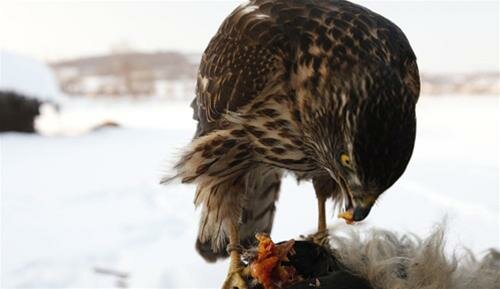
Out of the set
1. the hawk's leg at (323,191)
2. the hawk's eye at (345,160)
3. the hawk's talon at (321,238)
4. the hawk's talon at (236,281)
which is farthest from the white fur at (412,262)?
the hawk's leg at (323,191)

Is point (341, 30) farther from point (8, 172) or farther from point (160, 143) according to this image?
point (160, 143)

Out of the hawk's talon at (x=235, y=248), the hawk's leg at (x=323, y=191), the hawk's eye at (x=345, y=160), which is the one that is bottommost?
the hawk's talon at (x=235, y=248)

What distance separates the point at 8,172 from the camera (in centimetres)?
507

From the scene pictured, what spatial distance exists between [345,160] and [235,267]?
0.56m

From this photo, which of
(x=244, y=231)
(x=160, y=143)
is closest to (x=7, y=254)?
(x=244, y=231)

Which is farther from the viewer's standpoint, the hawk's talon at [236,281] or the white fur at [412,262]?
the hawk's talon at [236,281]

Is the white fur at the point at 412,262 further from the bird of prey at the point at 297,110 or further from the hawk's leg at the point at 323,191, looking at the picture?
the hawk's leg at the point at 323,191

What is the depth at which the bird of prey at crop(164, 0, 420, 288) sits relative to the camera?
135cm

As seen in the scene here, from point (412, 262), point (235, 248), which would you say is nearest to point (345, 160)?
point (412, 262)

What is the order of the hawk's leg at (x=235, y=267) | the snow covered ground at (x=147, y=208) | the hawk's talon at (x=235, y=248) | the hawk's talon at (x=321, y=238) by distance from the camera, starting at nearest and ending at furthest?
the hawk's talon at (x=321, y=238) → the hawk's leg at (x=235, y=267) → the hawk's talon at (x=235, y=248) → the snow covered ground at (x=147, y=208)

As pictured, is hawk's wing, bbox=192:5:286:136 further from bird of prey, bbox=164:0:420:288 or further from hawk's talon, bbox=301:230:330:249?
hawk's talon, bbox=301:230:330:249

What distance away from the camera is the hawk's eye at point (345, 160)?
1.40 metres

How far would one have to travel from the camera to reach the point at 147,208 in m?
3.97

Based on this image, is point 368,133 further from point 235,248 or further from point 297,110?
point 235,248
